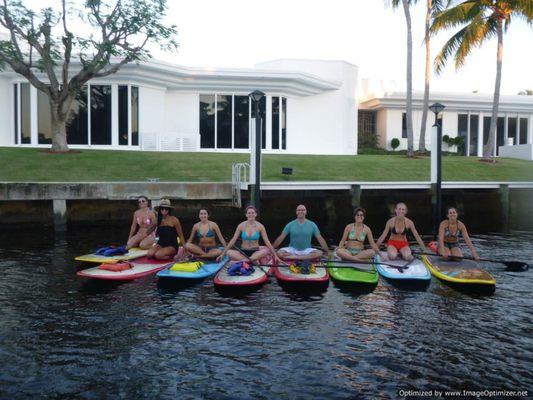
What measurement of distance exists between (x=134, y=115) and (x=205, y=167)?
7204mm

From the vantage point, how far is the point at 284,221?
68.4 ft

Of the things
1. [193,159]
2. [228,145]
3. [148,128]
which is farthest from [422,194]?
[148,128]

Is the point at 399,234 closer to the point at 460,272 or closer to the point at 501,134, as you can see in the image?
the point at 460,272

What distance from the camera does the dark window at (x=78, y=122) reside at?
2647 centimetres

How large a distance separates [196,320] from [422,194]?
14647 millimetres

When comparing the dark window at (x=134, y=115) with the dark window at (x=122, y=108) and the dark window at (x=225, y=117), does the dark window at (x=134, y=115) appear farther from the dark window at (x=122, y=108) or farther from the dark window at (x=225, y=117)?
the dark window at (x=225, y=117)

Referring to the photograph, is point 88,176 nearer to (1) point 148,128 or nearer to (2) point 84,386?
(1) point 148,128

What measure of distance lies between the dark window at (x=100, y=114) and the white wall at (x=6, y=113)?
13.1 ft

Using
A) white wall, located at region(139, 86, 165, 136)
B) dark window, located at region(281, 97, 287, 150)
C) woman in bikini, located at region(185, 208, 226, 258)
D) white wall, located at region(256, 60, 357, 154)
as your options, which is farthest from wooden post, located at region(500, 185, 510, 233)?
Result: white wall, located at region(139, 86, 165, 136)

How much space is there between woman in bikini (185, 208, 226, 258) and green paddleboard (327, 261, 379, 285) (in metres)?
2.53

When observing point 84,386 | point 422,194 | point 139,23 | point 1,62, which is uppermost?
point 139,23

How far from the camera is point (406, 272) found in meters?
10.9

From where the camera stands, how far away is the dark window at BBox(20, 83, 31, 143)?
2627cm

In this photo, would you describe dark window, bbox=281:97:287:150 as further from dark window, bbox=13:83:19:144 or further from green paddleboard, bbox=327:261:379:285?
green paddleboard, bbox=327:261:379:285
